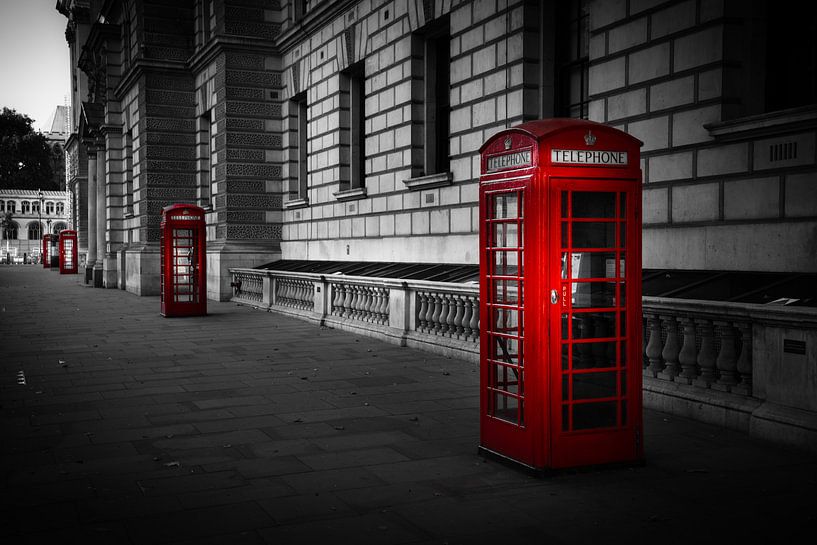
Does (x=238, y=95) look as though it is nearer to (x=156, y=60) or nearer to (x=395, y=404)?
(x=156, y=60)

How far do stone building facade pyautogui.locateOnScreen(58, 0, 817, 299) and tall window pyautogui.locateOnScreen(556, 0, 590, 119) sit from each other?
0.03 metres

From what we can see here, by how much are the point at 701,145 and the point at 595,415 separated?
5.40m

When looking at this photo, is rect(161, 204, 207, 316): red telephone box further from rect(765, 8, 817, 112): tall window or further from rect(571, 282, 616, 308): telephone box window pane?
rect(571, 282, 616, 308): telephone box window pane

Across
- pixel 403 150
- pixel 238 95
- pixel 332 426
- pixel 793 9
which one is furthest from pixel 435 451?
pixel 238 95

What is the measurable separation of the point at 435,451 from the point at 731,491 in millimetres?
2180

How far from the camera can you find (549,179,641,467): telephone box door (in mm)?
5512

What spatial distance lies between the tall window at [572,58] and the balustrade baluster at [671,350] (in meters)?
6.01

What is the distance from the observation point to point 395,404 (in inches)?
319

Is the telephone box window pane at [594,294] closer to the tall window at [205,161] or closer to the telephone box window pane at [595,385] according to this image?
the telephone box window pane at [595,385]

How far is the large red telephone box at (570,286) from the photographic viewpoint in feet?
17.8

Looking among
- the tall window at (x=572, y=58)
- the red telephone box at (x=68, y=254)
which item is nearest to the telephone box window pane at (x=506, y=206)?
the tall window at (x=572, y=58)

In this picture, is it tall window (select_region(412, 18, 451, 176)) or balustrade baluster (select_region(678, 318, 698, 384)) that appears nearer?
balustrade baluster (select_region(678, 318, 698, 384))

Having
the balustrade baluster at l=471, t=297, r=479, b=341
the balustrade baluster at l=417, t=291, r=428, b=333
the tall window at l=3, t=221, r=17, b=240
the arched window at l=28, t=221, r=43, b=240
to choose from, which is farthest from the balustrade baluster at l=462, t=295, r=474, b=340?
the arched window at l=28, t=221, r=43, b=240

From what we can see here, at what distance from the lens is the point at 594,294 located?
570cm
